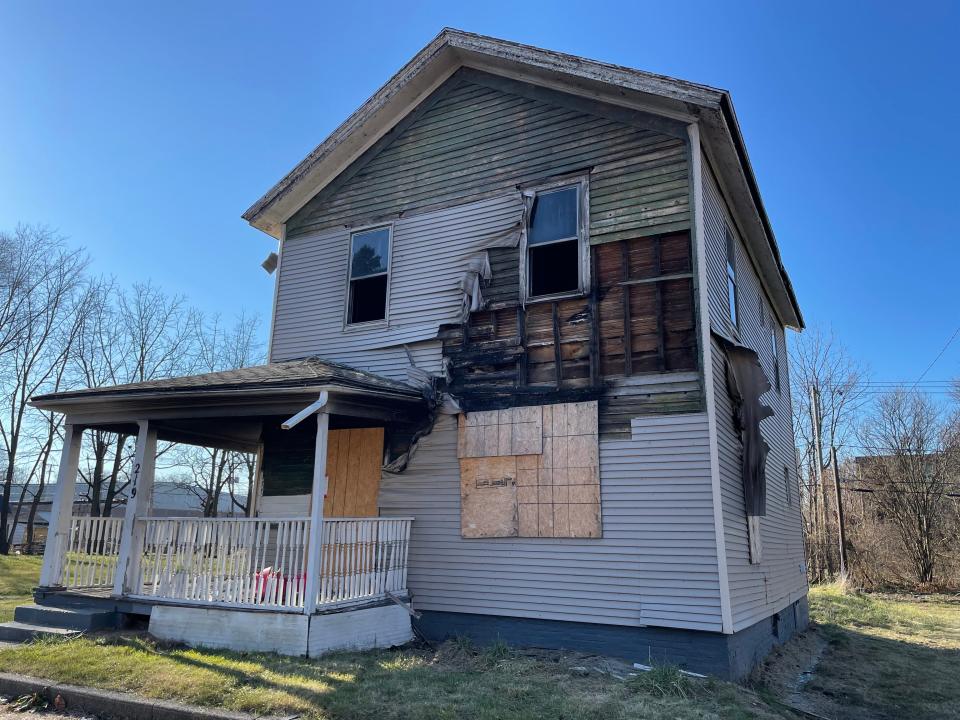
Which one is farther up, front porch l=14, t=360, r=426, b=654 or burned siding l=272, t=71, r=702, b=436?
burned siding l=272, t=71, r=702, b=436

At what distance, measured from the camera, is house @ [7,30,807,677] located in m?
7.61

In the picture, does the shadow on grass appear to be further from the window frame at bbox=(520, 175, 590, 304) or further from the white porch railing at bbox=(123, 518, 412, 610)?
the window frame at bbox=(520, 175, 590, 304)

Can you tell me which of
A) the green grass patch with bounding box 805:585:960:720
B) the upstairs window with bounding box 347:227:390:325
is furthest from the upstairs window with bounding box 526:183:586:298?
the green grass patch with bounding box 805:585:960:720

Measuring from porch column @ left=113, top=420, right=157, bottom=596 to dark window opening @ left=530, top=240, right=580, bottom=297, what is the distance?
5609 mm

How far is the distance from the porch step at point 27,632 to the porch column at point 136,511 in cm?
69

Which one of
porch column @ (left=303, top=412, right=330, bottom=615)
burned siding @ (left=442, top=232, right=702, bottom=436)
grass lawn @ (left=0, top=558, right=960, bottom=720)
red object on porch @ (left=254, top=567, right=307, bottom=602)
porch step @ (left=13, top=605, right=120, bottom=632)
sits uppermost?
burned siding @ (left=442, top=232, right=702, bottom=436)

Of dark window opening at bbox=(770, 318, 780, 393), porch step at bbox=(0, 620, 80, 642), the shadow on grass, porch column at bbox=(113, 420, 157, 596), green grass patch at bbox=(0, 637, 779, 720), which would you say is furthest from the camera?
dark window opening at bbox=(770, 318, 780, 393)

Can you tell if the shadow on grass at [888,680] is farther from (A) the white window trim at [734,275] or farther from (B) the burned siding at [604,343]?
(A) the white window trim at [734,275]

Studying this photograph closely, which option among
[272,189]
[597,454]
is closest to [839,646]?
[597,454]

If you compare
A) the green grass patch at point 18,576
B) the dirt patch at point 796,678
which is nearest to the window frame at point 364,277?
the dirt patch at point 796,678

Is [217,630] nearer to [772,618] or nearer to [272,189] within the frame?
[272,189]

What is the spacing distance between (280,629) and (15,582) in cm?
1231

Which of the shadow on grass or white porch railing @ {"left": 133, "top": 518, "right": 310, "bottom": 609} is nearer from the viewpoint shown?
the shadow on grass

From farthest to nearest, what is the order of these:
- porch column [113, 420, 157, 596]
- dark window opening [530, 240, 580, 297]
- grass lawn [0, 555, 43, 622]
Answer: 1. grass lawn [0, 555, 43, 622]
2. dark window opening [530, 240, 580, 297]
3. porch column [113, 420, 157, 596]
